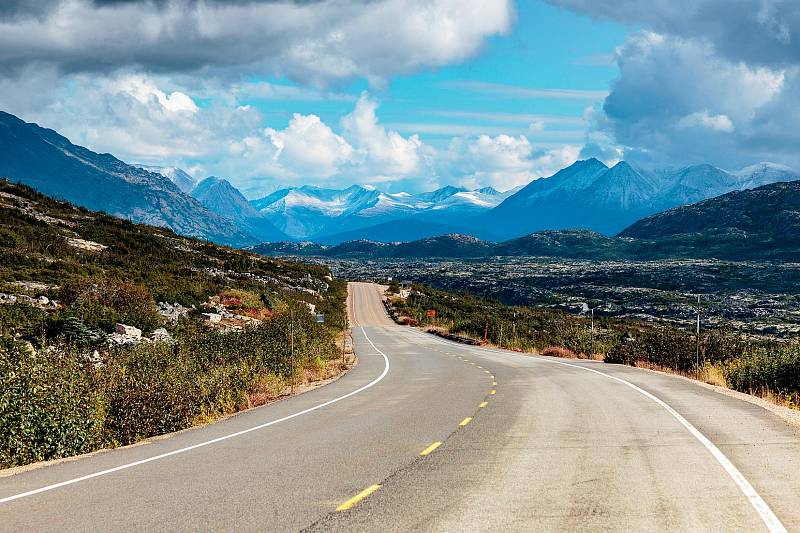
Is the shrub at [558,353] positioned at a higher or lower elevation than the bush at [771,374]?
lower

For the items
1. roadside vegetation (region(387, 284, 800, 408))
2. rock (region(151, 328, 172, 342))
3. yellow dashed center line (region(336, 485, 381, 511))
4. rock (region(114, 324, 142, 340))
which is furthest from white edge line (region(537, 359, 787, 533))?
rock (region(114, 324, 142, 340))

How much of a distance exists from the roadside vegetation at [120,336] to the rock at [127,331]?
2.3 inches

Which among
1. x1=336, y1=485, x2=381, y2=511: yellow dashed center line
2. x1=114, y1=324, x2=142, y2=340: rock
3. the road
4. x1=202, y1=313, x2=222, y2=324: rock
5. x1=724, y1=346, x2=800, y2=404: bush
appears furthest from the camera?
x1=202, y1=313, x2=222, y2=324: rock

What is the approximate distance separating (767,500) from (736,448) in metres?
3.59

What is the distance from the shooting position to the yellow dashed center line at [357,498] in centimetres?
774

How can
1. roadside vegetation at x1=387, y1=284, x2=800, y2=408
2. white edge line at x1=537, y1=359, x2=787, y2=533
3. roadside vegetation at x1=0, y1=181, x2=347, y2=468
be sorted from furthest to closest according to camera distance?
roadside vegetation at x1=387, y1=284, x2=800, y2=408 → roadside vegetation at x1=0, y1=181, x2=347, y2=468 → white edge line at x1=537, y1=359, x2=787, y2=533

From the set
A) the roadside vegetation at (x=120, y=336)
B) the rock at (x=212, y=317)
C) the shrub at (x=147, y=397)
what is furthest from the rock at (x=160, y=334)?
the shrub at (x=147, y=397)

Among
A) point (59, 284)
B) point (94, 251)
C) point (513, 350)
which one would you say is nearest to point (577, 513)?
point (59, 284)

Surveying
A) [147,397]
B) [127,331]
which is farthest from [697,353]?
[127,331]

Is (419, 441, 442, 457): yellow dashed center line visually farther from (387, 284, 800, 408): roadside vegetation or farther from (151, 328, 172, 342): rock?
(151, 328, 172, 342): rock

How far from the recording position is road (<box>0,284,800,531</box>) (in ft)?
23.8

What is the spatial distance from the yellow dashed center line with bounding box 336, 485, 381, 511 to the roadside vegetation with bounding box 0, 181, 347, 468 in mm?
5865

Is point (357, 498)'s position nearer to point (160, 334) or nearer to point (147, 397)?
point (147, 397)

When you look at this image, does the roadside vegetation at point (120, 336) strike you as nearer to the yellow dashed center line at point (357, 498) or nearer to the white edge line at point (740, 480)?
the yellow dashed center line at point (357, 498)
